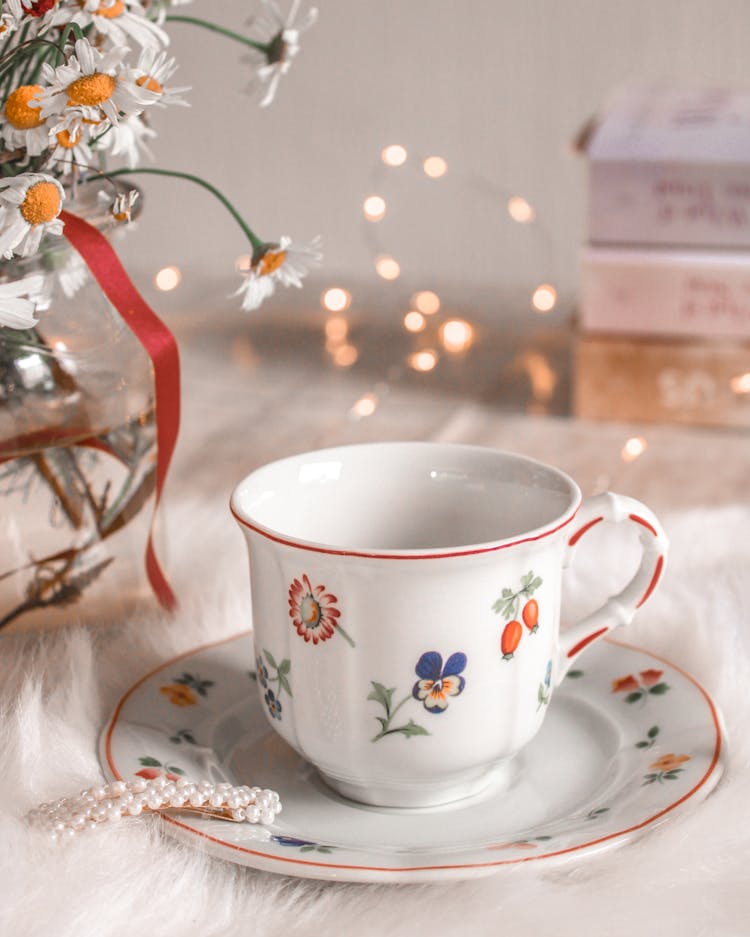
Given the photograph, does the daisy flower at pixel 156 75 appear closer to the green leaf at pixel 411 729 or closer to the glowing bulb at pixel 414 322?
the green leaf at pixel 411 729

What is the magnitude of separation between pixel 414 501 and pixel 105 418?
17cm

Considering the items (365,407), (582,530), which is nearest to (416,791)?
(582,530)

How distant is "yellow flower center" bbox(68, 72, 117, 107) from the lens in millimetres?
435

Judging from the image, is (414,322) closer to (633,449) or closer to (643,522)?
(633,449)

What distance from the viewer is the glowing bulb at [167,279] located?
140 centimetres

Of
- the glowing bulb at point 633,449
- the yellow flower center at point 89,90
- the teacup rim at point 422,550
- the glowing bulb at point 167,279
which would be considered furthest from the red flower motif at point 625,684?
the glowing bulb at point 167,279

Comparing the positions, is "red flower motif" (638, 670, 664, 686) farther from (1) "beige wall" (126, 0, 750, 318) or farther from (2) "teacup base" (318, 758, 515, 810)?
(1) "beige wall" (126, 0, 750, 318)

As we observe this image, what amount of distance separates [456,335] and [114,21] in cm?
84

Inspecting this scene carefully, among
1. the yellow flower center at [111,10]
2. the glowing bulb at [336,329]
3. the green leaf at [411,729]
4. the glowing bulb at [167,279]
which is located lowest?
the glowing bulb at [336,329]

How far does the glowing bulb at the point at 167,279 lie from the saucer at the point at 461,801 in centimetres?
87

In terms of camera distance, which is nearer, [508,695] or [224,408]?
[508,695]

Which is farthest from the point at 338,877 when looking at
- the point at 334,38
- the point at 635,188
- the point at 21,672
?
the point at 334,38

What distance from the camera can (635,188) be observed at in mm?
1018

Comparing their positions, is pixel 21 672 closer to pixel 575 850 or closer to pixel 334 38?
pixel 575 850
